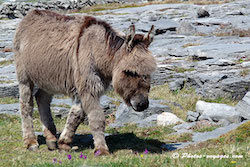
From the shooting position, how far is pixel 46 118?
1014cm

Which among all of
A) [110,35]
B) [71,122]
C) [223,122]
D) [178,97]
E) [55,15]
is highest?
[55,15]

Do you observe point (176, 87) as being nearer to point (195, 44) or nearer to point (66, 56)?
point (195, 44)

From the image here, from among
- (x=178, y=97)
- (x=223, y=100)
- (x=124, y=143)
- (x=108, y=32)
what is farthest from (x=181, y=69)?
(x=108, y=32)

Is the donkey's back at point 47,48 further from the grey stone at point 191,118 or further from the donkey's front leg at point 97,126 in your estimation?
the grey stone at point 191,118

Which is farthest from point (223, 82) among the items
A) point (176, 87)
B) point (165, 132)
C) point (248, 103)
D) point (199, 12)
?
point (199, 12)

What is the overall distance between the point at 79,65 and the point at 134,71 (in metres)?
1.32

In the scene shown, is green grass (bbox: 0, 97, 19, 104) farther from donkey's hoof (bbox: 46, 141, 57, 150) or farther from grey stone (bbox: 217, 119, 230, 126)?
grey stone (bbox: 217, 119, 230, 126)

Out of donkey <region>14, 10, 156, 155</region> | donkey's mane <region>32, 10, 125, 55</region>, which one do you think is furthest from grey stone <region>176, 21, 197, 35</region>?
donkey's mane <region>32, 10, 125, 55</region>

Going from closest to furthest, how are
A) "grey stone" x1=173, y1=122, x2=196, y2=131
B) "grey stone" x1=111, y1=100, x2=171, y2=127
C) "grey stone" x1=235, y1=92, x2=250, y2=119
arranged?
1. "grey stone" x1=173, y1=122, x2=196, y2=131
2. "grey stone" x1=235, y1=92, x2=250, y2=119
3. "grey stone" x1=111, y1=100, x2=171, y2=127

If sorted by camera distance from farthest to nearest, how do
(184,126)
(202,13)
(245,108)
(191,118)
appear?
1. (202,13)
2. (191,118)
3. (245,108)
4. (184,126)

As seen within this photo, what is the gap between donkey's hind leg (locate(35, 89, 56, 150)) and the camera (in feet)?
31.7

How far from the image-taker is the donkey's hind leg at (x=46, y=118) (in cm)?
965

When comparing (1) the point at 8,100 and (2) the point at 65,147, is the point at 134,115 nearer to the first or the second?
(2) the point at 65,147

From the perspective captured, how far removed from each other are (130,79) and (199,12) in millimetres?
30003
